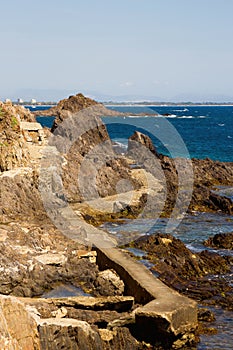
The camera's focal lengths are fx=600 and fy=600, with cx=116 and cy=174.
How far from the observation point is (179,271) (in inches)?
891

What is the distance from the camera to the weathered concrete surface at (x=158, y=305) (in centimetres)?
1508

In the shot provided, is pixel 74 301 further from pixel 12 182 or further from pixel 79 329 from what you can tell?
pixel 12 182

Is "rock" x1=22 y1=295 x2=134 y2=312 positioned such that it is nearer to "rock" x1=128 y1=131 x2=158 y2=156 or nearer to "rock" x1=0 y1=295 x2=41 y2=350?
"rock" x1=0 y1=295 x2=41 y2=350

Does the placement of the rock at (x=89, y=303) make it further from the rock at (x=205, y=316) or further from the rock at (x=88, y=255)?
the rock at (x=88, y=255)

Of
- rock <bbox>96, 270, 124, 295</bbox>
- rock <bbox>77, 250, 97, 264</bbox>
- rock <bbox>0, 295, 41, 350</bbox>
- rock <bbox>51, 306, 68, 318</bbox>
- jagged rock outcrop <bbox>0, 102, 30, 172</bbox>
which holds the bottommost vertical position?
rock <bbox>96, 270, 124, 295</bbox>

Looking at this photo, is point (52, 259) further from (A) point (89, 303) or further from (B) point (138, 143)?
(B) point (138, 143)

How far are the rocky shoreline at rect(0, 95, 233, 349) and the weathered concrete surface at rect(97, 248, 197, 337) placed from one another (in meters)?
0.23

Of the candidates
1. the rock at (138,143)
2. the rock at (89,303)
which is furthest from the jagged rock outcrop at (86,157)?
the rock at (89,303)

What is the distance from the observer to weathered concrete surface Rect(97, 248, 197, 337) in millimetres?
15078

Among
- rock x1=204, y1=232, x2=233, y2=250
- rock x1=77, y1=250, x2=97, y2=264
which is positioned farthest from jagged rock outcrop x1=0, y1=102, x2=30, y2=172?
rock x1=204, y1=232, x2=233, y2=250

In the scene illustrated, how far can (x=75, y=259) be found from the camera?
2012 cm

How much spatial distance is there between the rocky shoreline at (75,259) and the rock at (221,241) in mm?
93

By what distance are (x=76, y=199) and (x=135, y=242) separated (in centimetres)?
752

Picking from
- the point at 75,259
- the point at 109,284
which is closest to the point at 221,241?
the point at 75,259
